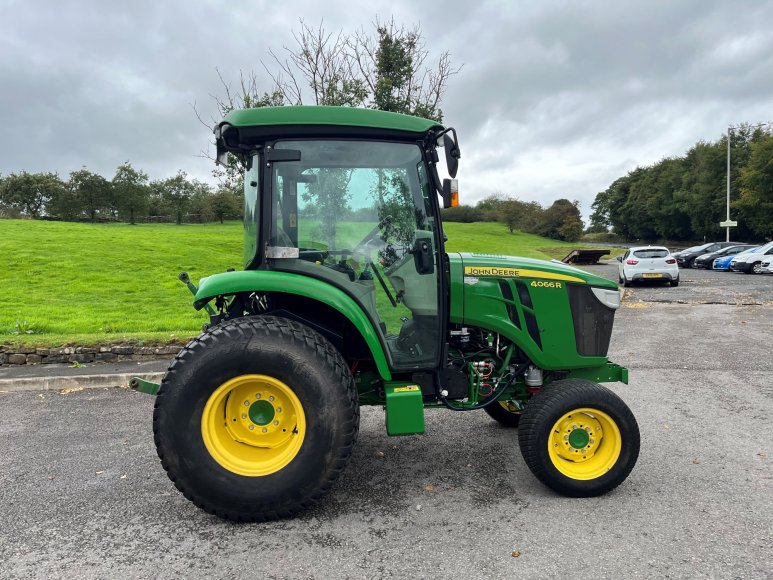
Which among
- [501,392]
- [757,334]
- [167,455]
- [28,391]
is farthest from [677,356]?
[28,391]

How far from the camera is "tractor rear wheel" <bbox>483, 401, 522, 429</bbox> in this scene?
15.9ft

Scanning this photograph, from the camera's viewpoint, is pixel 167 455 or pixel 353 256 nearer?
pixel 167 455

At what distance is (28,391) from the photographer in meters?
Answer: 6.58

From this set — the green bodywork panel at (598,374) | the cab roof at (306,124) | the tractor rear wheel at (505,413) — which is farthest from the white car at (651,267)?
the cab roof at (306,124)

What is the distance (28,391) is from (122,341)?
1.46 meters

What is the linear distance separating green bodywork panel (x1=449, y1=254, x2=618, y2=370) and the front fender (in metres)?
0.67

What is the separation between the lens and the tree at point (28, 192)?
59625 mm

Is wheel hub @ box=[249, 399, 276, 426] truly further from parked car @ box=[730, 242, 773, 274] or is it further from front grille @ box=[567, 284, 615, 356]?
parked car @ box=[730, 242, 773, 274]

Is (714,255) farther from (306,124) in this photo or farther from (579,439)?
(306,124)

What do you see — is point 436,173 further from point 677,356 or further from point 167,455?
point 677,356

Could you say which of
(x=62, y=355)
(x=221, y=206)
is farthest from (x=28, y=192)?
(x=62, y=355)

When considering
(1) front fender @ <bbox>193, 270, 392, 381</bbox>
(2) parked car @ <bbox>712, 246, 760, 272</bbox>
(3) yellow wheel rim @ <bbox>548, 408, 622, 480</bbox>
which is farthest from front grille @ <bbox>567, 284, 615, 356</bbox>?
(2) parked car @ <bbox>712, 246, 760, 272</bbox>

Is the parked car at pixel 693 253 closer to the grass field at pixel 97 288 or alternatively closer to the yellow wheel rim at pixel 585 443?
the grass field at pixel 97 288

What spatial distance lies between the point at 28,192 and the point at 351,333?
69.7m
